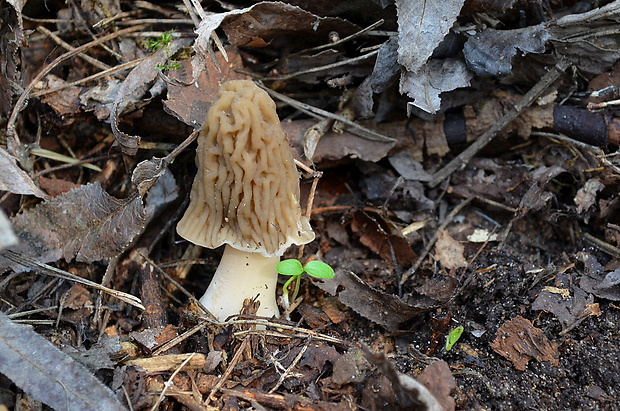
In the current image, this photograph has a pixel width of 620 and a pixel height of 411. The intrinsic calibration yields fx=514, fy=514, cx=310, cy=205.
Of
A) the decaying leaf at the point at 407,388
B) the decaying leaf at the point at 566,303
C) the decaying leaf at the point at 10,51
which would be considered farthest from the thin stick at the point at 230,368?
the decaying leaf at the point at 10,51

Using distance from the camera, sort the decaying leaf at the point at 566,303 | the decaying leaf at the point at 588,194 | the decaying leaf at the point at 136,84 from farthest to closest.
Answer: the decaying leaf at the point at 588,194 < the decaying leaf at the point at 136,84 < the decaying leaf at the point at 566,303

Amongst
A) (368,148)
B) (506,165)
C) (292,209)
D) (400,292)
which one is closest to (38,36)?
(292,209)

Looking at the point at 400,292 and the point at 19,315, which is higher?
the point at 19,315

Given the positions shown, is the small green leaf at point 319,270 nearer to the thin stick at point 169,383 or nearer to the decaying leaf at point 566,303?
the thin stick at point 169,383

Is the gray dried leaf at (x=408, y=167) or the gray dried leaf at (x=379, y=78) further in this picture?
the gray dried leaf at (x=408, y=167)

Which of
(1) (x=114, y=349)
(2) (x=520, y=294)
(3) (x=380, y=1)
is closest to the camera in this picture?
(1) (x=114, y=349)

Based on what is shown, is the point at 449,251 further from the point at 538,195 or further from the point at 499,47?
the point at 499,47

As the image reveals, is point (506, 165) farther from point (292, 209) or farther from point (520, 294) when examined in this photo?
point (292, 209)
